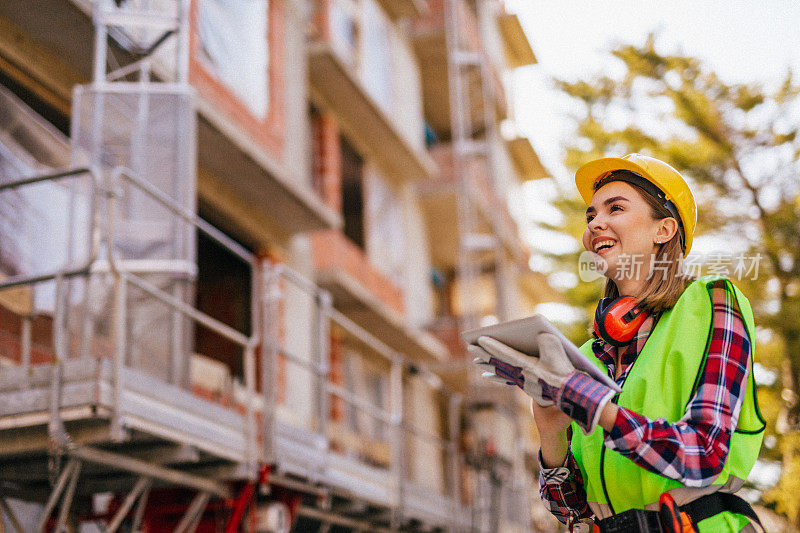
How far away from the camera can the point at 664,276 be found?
2410 mm

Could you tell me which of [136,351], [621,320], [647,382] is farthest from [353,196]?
[647,382]

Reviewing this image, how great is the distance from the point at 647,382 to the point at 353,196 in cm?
1383

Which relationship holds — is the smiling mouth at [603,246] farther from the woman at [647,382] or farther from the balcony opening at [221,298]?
the balcony opening at [221,298]

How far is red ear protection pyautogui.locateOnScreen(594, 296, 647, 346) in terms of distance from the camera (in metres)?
2.38

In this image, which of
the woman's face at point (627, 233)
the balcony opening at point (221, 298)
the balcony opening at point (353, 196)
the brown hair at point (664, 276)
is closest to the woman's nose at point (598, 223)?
the woman's face at point (627, 233)

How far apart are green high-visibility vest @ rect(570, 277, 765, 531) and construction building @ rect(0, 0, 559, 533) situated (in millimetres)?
3605

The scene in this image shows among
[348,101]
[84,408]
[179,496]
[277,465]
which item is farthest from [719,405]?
[348,101]

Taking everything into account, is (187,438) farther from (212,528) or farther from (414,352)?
(414,352)

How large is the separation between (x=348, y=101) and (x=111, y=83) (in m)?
7.51

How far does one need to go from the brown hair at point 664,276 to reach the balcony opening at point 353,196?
1322 cm

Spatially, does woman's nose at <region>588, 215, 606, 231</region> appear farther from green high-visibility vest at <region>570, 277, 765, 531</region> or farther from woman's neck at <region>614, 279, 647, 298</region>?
green high-visibility vest at <region>570, 277, 765, 531</region>

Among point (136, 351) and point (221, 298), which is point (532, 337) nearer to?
point (136, 351)

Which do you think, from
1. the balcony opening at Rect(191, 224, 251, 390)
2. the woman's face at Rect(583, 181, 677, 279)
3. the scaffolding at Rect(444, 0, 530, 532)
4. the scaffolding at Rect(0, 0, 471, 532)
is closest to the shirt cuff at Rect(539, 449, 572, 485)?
the woman's face at Rect(583, 181, 677, 279)

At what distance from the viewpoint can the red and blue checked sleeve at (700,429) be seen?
205 cm
